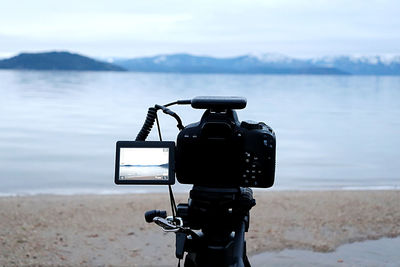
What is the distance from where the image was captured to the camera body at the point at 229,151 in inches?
86.7

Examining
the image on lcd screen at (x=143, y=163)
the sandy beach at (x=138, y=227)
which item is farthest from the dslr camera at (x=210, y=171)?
the sandy beach at (x=138, y=227)

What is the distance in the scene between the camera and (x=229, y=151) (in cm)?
220

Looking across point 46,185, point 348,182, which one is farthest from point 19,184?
point 348,182

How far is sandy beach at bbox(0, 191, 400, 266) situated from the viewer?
4914 mm

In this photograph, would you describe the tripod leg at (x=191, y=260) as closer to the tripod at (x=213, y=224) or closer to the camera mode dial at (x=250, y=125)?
the tripod at (x=213, y=224)

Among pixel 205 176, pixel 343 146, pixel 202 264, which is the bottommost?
pixel 343 146

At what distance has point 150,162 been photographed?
2293 mm

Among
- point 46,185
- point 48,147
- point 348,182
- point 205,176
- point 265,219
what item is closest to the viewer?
point 205,176

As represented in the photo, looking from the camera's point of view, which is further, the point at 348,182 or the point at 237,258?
the point at 348,182

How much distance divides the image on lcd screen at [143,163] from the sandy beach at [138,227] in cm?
260

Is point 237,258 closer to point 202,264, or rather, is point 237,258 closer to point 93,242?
point 202,264

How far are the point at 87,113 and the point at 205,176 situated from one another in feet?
85.6

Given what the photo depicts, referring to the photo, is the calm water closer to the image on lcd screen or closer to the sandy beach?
the sandy beach

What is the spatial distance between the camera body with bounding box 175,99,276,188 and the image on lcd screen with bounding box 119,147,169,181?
0.39 feet
